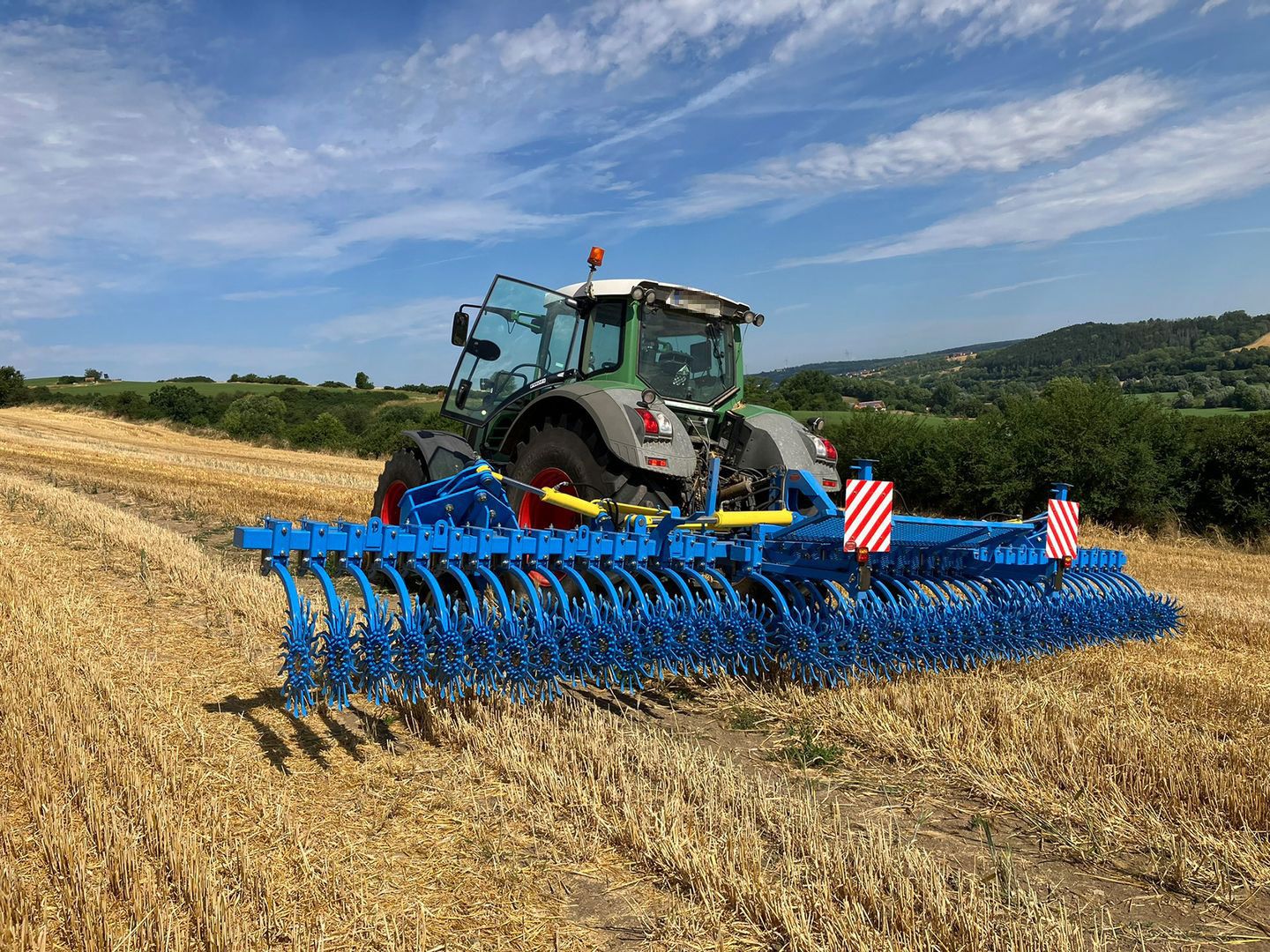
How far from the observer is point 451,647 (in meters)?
3.30

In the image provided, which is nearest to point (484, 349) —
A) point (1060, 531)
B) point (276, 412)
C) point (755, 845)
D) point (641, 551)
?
point (641, 551)

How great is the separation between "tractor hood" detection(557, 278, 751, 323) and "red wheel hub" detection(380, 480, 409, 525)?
190 centimetres

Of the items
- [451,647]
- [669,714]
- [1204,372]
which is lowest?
[669,714]

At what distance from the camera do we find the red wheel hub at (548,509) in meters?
5.01

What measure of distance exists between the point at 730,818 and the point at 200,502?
10.3 metres

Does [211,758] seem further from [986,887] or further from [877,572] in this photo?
[877,572]

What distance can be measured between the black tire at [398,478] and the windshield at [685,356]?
66.7 inches

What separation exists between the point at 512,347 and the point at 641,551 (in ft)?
7.75

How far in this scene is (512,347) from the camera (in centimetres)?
605

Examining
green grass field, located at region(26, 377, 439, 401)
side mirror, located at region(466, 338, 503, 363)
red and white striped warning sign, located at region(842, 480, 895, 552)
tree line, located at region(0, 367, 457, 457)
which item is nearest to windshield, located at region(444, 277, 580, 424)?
side mirror, located at region(466, 338, 503, 363)

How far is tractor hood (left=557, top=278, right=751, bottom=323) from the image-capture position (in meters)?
5.29

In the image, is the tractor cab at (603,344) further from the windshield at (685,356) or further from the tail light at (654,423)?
the tail light at (654,423)

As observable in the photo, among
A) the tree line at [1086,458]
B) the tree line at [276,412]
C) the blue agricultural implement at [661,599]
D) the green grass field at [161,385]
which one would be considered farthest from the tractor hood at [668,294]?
the green grass field at [161,385]

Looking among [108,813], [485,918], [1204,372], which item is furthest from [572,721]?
[1204,372]
